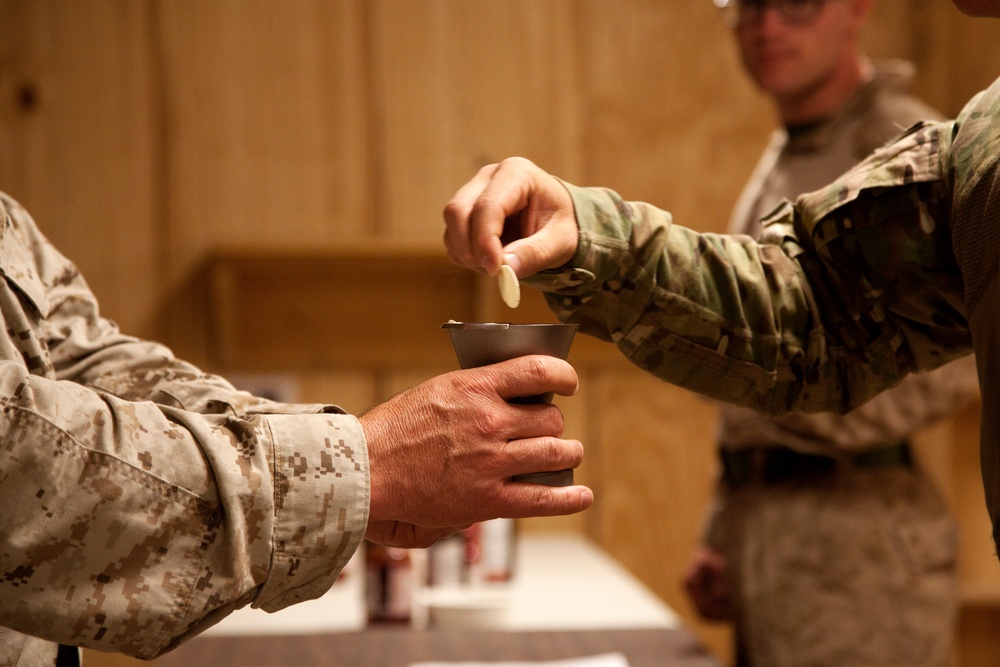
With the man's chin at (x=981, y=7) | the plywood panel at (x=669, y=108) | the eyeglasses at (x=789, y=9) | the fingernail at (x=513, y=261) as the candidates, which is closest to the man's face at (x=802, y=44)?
the eyeglasses at (x=789, y=9)

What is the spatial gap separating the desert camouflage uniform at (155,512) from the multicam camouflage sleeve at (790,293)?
1.04 feet

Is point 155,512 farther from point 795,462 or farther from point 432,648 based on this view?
point 795,462

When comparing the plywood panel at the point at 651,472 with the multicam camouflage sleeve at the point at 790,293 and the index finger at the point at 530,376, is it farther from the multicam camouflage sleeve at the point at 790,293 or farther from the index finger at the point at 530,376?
the index finger at the point at 530,376

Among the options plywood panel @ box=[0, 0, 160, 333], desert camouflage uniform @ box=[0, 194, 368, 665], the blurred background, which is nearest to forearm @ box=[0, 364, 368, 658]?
desert camouflage uniform @ box=[0, 194, 368, 665]

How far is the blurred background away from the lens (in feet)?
9.87

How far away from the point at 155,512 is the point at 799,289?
67 centimetres

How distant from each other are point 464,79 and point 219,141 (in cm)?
77

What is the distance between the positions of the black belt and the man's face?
773 mm

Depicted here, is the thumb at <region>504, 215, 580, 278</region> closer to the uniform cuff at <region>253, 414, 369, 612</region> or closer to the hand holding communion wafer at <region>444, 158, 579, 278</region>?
the hand holding communion wafer at <region>444, 158, 579, 278</region>

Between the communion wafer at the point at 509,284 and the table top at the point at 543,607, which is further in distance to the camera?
the table top at the point at 543,607

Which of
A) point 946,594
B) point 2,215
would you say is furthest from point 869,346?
point 946,594

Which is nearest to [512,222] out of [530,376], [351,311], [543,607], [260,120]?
[530,376]

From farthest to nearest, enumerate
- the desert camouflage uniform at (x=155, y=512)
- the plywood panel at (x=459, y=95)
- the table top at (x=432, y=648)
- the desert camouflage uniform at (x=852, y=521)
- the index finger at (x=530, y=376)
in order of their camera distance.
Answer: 1. the plywood panel at (x=459, y=95)
2. the desert camouflage uniform at (x=852, y=521)
3. the table top at (x=432, y=648)
4. the index finger at (x=530, y=376)
5. the desert camouflage uniform at (x=155, y=512)

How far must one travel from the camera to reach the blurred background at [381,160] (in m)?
3.01
